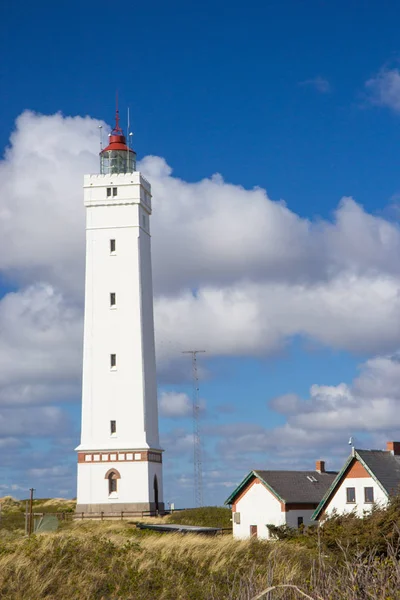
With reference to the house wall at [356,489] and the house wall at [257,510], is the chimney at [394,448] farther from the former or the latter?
the house wall at [257,510]

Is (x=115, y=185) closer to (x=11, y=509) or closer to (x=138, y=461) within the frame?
(x=138, y=461)

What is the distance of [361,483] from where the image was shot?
42.2 meters

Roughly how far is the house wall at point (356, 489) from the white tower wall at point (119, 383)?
1557cm

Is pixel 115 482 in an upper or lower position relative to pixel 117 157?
lower

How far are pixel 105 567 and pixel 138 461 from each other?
105 feet

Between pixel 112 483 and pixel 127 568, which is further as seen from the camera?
pixel 112 483

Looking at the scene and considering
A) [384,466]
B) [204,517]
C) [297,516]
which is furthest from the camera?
[204,517]

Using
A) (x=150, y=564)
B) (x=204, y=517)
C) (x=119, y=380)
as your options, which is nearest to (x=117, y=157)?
(x=119, y=380)

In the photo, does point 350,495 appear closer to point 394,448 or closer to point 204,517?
point 394,448

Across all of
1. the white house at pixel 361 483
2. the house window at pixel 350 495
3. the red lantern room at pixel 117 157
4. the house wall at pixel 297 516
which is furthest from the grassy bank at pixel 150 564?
the red lantern room at pixel 117 157

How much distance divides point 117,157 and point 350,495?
1199 inches

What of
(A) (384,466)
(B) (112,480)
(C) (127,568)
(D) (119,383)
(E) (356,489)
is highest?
(D) (119,383)

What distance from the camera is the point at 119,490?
55.0 metres

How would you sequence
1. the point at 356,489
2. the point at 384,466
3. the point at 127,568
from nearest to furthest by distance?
the point at 127,568 < the point at 356,489 < the point at 384,466
